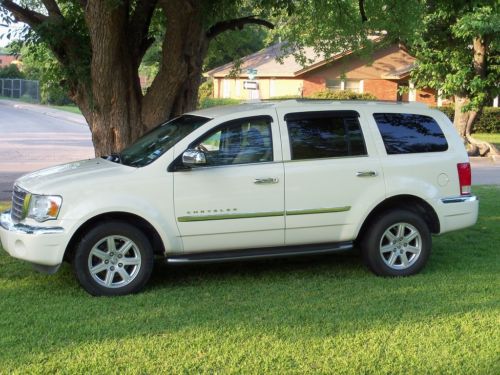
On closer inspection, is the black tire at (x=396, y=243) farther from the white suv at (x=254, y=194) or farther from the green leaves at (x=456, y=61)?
the green leaves at (x=456, y=61)

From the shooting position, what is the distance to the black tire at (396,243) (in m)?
6.92

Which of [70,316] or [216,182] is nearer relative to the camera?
[70,316]

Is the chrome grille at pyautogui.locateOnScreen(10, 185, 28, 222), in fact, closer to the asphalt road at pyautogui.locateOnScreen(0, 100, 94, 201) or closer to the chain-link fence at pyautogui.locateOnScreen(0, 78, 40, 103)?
the asphalt road at pyautogui.locateOnScreen(0, 100, 94, 201)

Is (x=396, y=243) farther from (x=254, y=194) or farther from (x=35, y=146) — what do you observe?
(x=35, y=146)

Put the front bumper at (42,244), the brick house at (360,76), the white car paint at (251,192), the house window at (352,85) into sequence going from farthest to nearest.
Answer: the house window at (352,85) → the brick house at (360,76) → the white car paint at (251,192) → the front bumper at (42,244)

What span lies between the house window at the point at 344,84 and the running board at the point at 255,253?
29907 millimetres

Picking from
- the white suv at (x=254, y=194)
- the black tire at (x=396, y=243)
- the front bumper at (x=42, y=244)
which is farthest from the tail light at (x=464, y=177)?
the front bumper at (x=42, y=244)

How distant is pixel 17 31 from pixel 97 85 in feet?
7.36

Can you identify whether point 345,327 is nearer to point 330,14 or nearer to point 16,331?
point 16,331

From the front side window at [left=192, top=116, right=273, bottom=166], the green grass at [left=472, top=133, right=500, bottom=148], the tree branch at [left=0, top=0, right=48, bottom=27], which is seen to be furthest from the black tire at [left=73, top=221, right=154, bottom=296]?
the green grass at [left=472, top=133, right=500, bottom=148]

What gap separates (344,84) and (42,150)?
1919 centimetres

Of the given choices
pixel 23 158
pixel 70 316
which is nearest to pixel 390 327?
pixel 70 316

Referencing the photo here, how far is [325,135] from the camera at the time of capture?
691 cm

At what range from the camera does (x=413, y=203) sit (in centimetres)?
718
